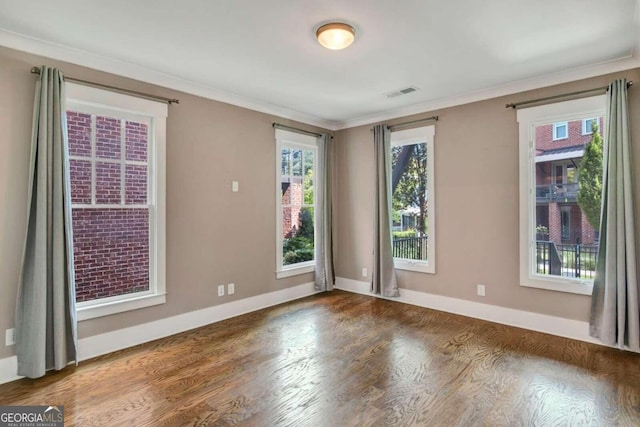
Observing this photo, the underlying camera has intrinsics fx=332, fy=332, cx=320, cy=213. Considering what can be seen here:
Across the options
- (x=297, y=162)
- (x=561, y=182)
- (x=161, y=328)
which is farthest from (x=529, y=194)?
(x=161, y=328)

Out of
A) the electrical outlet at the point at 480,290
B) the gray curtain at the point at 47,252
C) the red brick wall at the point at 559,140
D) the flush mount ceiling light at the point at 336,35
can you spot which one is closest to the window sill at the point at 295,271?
the electrical outlet at the point at 480,290

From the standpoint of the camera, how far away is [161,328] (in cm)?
338

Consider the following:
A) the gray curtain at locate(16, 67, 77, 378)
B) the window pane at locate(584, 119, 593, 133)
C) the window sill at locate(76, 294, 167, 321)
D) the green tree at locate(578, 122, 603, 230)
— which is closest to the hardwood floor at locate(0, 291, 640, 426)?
the gray curtain at locate(16, 67, 77, 378)

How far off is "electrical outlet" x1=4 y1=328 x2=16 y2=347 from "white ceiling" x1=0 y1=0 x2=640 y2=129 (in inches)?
86.2

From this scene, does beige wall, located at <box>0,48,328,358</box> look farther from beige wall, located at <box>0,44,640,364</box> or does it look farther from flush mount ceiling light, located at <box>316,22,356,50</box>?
flush mount ceiling light, located at <box>316,22,356,50</box>

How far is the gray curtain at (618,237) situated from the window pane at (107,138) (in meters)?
4.58

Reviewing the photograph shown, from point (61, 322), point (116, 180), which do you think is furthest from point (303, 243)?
point (61, 322)

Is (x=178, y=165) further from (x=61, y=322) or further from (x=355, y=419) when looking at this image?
(x=355, y=419)

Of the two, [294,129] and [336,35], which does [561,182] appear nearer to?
[336,35]

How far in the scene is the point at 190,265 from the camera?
362cm

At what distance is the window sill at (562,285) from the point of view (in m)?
3.24

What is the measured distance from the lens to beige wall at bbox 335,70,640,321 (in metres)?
3.56

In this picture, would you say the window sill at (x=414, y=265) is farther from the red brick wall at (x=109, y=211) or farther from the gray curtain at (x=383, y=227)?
the red brick wall at (x=109, y=211)

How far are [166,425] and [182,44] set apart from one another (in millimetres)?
2752
